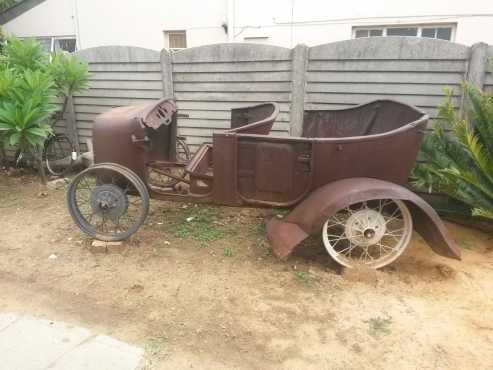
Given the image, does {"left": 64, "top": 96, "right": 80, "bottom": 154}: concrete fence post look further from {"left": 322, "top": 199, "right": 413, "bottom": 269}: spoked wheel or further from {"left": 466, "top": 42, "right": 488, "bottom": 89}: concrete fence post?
{"left": 466, "top": 42, "right": 488, "bottom": 89}: concrete fence post

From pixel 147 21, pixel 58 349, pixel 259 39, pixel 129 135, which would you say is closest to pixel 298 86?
pixel 129 135

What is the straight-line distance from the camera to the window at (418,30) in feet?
23.6

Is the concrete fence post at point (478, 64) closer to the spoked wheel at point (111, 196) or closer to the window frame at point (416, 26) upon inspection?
the window frame at point (416, 26)

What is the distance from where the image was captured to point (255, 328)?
2.66 m

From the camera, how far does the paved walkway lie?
232cm

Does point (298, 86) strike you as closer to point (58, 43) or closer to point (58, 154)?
→ point (58, 154)

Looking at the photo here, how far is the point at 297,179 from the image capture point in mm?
3314

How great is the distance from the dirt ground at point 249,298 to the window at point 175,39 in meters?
6.26

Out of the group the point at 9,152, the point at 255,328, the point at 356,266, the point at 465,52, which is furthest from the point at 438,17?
the point at 9,152

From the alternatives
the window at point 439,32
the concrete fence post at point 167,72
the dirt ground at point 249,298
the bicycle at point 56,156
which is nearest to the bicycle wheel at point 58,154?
the bicycle at point 56,156

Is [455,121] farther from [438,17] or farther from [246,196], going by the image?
[438,17]

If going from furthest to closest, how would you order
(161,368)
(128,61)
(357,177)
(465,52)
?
(128,61) < (465,52) < (357,177) < (161,368)

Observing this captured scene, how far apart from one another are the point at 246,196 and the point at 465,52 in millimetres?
3005

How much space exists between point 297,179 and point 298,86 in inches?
85.8
